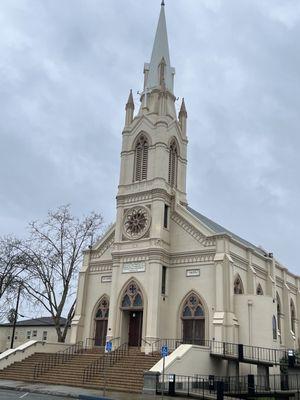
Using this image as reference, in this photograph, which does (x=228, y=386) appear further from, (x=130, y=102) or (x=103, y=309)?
(x=130, y=102)

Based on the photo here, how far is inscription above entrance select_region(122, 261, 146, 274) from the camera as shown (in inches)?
1364

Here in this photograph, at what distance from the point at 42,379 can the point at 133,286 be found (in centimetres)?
962

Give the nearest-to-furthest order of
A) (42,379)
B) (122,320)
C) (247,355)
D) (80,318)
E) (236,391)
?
(236,391) → (42,379) → (247,355) → (122,320) → (80,318)

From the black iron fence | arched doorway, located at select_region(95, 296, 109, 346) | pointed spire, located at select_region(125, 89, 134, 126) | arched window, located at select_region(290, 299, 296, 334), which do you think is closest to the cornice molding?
arched doorway, located at select_region(95, 296, 109, 346)

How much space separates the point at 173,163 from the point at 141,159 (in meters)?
2.72

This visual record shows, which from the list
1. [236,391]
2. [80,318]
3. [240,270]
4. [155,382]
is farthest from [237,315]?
[80,318]

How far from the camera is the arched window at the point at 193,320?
32.3 m

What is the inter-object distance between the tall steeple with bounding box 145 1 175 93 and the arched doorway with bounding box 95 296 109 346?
61.9ft

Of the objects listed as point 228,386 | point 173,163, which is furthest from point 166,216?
point 228,386

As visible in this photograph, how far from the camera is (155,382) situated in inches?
914

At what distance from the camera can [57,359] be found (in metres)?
32.0

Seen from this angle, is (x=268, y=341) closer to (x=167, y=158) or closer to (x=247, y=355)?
(x=247, y=355)

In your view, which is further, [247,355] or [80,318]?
[80,318]

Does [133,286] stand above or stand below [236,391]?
above
